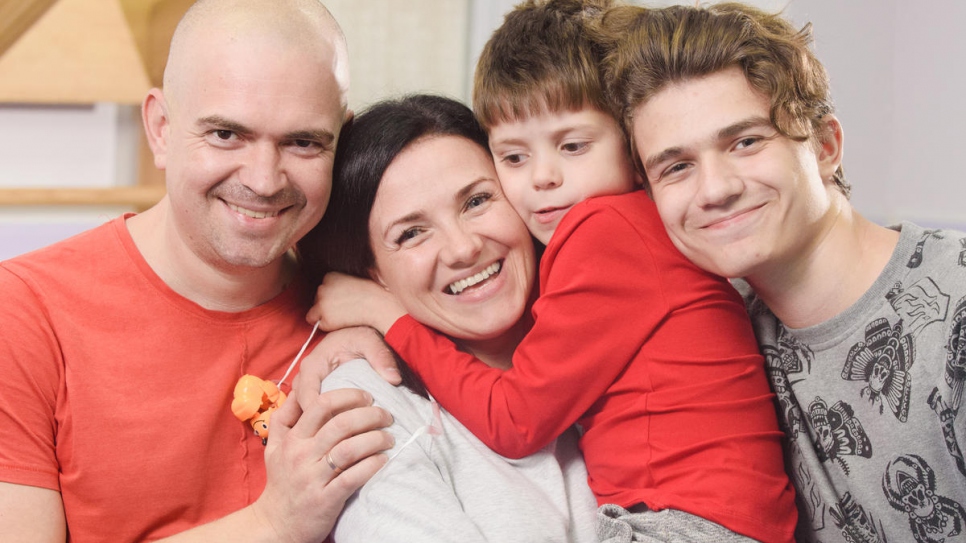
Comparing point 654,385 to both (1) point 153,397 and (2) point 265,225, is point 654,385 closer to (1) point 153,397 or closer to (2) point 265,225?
(2) point 265,225

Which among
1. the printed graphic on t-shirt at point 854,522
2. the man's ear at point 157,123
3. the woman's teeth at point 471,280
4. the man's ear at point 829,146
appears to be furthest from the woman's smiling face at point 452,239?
the printed graphic on t-shirt at point 854,522

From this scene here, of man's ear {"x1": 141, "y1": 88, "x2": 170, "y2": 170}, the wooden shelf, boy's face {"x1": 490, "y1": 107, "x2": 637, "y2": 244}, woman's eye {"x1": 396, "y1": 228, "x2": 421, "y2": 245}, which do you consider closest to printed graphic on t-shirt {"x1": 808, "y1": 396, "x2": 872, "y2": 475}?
boy's face {"x1": 490, "y1": 107, "x2": 637, "y2": 244}

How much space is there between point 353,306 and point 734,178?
77 cm

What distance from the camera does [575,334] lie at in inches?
56.0

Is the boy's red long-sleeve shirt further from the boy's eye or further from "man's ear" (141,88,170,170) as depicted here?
"man's ear" (141,88,170,170)

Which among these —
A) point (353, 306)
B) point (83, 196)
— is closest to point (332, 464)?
point (353, 306)

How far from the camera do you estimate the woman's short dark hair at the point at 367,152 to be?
5.42 ft

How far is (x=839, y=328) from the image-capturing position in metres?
1.42

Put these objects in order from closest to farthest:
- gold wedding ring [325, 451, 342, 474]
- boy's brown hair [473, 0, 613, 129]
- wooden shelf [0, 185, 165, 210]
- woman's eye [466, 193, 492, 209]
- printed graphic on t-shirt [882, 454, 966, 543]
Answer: printed graphic on t-shirt [882, 454, 966, 543] → gold wedding ring [325, 451, 342, 474] → boy's brown hair [473, 0, 613, 129] → woman's eye [466, 193, 492, 209] → wooden shelf [0, 185, 165, 210]

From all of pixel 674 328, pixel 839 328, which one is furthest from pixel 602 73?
pixel 839 328

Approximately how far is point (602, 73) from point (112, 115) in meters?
2.08

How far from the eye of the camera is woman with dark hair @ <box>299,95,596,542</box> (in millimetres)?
1447

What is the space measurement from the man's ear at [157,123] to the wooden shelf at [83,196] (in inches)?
45.3

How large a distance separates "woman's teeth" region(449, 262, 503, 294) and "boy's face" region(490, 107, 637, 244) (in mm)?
121
